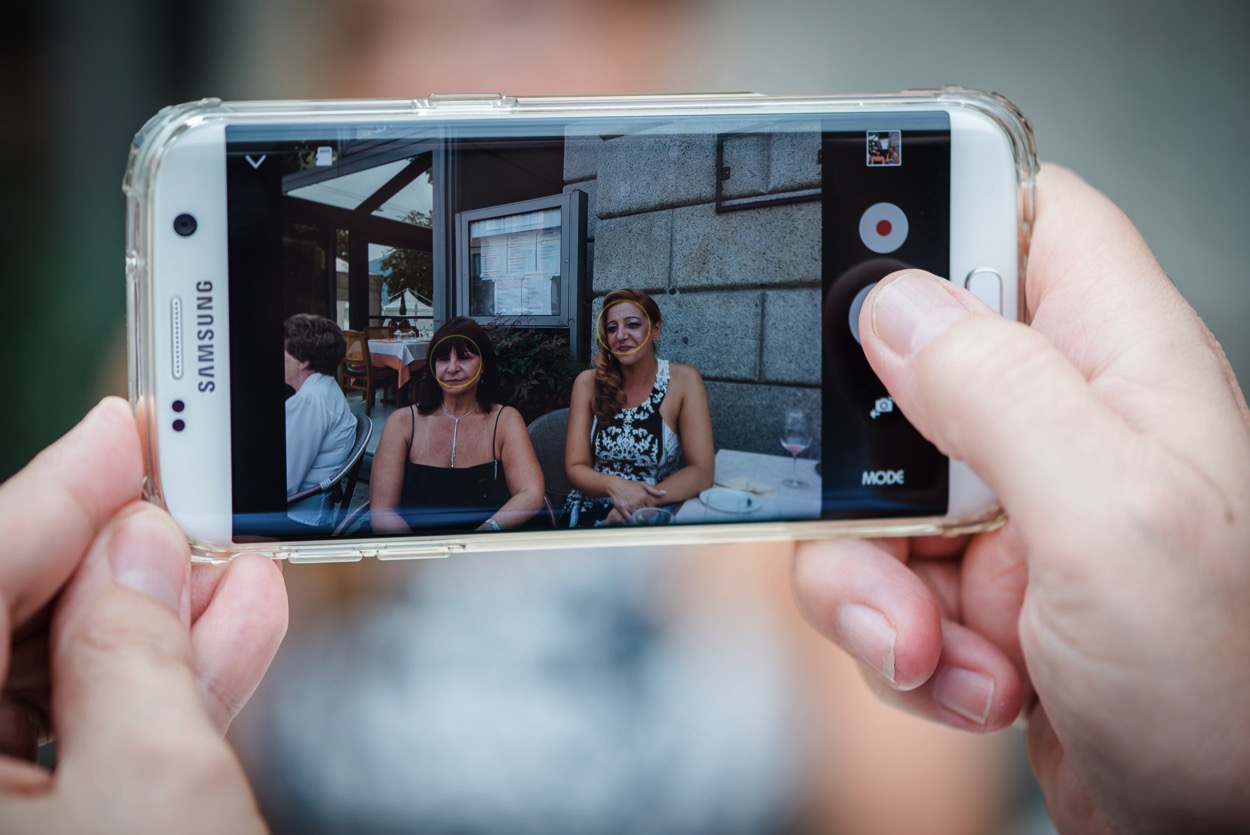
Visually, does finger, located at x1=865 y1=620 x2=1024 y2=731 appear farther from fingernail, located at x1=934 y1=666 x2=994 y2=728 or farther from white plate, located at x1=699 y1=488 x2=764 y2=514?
white plate, located at x1=699 y1=488 x2=764 y2=514

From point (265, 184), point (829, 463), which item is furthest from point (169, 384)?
point (829, 463)

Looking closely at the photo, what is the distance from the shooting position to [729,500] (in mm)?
488

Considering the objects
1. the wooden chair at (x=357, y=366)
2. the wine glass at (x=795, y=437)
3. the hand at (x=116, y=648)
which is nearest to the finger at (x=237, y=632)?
the hand at (x=116, y=648)

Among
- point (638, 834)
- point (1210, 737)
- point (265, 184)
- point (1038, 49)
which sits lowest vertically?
point (638, 834)

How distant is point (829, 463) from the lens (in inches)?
19.3

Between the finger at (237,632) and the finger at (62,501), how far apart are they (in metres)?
0.09

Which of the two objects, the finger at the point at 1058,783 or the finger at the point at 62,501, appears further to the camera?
the finger at the point at 1058,783

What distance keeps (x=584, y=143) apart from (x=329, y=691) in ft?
2.48

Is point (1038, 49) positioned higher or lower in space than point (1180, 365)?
higher

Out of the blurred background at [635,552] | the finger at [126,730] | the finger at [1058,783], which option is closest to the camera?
the finger at [126,730]

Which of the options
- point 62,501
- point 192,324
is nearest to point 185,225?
point 192,324

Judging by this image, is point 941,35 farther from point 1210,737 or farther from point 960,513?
point 1210,737

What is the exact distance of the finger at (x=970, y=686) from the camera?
1.65 feet

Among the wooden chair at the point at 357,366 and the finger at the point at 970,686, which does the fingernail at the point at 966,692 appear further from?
the wooden chair at the point at 357,366
